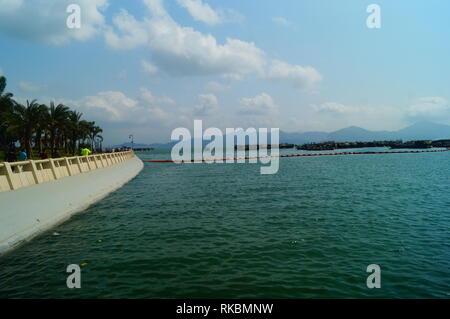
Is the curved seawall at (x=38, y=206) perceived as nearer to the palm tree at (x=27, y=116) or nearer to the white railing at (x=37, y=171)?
the white railing at (x=37, y=171)

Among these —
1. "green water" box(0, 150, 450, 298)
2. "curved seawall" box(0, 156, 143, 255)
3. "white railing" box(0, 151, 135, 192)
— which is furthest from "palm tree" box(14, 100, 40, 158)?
"green water" box(0, 150, 450, 298)

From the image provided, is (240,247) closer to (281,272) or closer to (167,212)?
(281,272)

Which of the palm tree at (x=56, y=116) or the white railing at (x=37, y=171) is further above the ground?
the palm tree at (x=56, y=116)

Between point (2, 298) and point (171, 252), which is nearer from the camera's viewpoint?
point (2, 298)

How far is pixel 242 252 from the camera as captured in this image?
11.0m

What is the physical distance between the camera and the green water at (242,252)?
27.2ft

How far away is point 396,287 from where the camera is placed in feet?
27.4

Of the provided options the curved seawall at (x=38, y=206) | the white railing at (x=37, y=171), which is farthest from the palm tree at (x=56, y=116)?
the curved seawall at (x=38, y=206)

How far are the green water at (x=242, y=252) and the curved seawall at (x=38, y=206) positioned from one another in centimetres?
56

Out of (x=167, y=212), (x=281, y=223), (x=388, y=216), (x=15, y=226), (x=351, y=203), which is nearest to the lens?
(x=15, y=226)

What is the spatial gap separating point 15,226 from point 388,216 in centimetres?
1696

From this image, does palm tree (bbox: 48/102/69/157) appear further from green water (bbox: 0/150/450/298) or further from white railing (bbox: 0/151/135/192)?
green water (bbox: 0/150/450/298)

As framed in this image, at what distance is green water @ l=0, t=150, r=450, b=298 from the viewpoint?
8.30m
